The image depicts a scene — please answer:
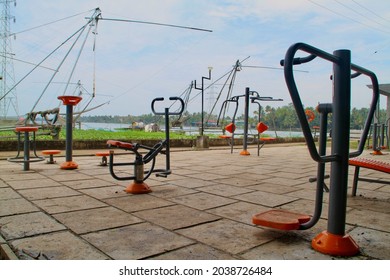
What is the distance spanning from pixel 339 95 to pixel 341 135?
19 cm

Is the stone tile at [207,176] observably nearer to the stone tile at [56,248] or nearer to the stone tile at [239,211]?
the stone tile at [239,211]

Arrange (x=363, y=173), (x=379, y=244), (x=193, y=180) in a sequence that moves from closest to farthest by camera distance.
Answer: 1. (x=379, y=244)
2. (x=193, y=180)
3. (x=363, y=173)

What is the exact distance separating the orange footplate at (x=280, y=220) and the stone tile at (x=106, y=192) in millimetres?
1427

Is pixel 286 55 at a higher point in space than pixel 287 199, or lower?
higher

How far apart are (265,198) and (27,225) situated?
5.94ft

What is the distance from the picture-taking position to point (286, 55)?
4.54 feet

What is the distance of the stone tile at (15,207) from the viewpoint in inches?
88.3

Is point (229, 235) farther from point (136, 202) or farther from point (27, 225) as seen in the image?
point (27, 225)

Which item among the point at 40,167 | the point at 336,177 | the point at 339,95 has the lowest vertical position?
the point at 40,167

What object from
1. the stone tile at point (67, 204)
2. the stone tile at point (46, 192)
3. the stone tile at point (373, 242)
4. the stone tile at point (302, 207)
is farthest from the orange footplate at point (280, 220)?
the stone tile at point (46, 192)

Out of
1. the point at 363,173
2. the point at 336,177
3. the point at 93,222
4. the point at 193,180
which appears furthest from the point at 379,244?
the point at 363,173

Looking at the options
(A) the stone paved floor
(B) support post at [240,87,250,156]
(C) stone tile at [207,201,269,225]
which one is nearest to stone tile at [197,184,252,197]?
(A) the stone paved floor
